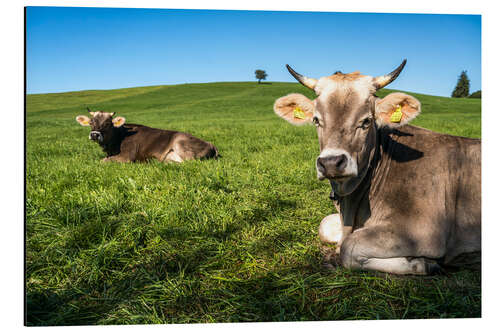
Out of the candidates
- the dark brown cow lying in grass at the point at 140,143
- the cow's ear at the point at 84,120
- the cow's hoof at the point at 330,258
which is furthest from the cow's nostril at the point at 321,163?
the cow's ear at the point at 84,120

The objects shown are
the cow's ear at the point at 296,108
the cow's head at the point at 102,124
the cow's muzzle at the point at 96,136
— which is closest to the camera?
the cow's ear at the point at 296,108

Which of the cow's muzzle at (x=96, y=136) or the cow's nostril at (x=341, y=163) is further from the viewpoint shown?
the cow's muzzle at (x=96, y=136)

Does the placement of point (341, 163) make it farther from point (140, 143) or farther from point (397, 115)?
point (140, 143)

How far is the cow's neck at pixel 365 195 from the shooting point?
304 centimetres

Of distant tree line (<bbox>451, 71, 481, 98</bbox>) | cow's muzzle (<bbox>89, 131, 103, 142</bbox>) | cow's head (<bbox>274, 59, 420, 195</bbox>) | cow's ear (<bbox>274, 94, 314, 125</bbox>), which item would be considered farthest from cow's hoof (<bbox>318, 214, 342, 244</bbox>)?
cow's muzzle (<bbox>89, 131, 103, 142</bbox>)

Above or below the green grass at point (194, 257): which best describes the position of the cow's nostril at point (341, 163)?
above

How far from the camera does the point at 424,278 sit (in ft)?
8.55

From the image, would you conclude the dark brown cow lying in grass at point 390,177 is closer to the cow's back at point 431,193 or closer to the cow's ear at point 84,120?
the cow's back at point 431,193

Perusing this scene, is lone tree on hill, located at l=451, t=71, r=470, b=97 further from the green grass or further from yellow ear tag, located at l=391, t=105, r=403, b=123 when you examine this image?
yellow ear tag, located at l=391, t=105, r=403, b=123

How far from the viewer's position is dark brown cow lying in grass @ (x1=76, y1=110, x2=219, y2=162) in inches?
302

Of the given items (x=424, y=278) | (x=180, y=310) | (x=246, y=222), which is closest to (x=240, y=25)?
(x=246, y=222)

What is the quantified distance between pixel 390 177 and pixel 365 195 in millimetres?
269

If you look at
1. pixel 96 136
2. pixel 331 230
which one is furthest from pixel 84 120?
pixel 331 230

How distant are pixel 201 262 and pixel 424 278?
1.79 meters
